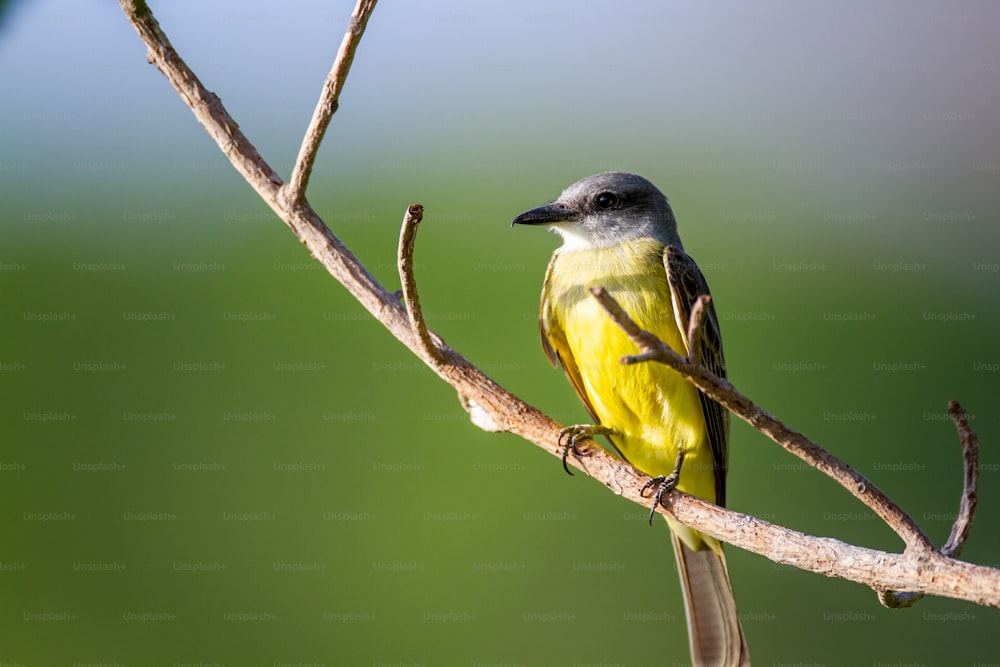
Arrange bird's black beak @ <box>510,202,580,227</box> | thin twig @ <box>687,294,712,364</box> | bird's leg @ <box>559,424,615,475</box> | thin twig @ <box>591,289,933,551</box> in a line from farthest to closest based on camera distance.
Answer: bird's black beak @ <box>510,202,580,227</box>
bird's leg @ <box>559,424,615,475</box>
thin twig @ <box>591,289,933,551</box>
thin twig @ <box>687,294,712,364</box>

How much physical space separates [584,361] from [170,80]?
2046 mm

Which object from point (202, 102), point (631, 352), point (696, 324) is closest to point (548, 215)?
point (631, 352)

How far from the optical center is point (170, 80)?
2945 millimetres

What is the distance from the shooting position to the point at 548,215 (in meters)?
4.25

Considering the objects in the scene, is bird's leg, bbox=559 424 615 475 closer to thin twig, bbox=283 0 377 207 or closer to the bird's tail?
the bird's tail

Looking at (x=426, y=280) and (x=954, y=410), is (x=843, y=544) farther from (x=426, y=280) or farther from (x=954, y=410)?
(x=426, y=280)

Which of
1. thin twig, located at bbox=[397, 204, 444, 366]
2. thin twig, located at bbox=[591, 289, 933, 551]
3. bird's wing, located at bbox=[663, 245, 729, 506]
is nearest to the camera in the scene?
thin twig, located at bbox=[591, 289, 933, 551]

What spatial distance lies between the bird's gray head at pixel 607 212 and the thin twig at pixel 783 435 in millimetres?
1821

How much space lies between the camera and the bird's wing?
3938 mm

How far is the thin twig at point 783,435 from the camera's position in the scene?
89.8 inches

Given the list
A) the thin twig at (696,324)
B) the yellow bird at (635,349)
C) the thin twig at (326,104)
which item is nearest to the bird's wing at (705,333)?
the yellow bird at (635,349)

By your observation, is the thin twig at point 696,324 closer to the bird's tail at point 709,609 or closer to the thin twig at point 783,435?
the thin twig at point 783,435

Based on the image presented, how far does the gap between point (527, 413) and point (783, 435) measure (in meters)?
1.07

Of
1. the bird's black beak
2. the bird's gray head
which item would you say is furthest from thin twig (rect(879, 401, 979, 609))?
the bird's black beak
